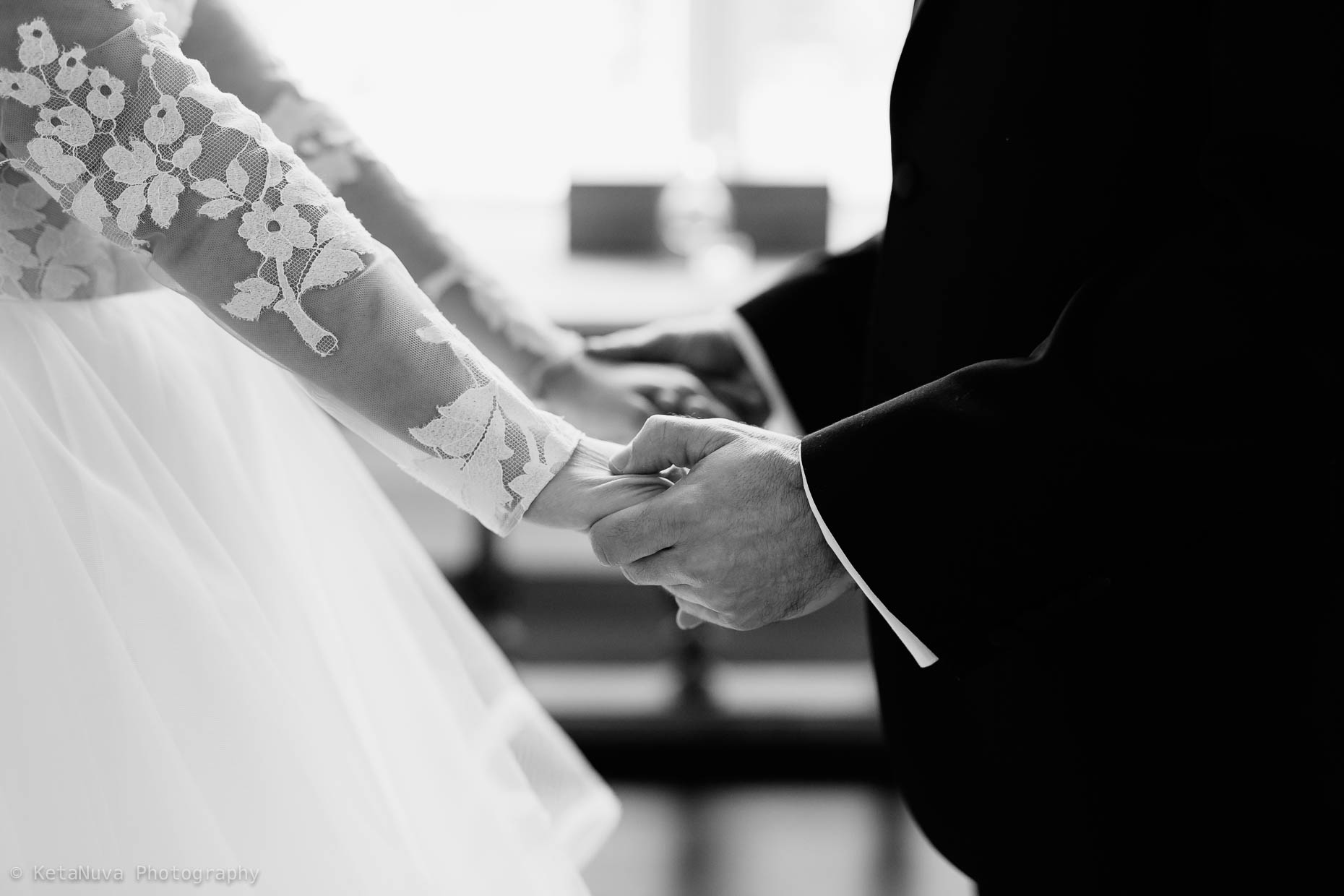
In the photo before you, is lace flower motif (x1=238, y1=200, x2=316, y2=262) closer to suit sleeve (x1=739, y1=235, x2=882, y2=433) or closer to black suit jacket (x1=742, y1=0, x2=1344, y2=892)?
black suit jacket (x1=742, y1=0, x2=1344, y2=892)

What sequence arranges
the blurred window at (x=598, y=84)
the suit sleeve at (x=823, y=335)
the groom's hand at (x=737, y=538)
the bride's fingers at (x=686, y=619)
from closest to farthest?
the groom's hand at (x=737, y=538) → the bride's fingers at (x=686, y=619) → the suit sleeve at (x=823, y=335) → the blurred window at (x=598, y=84)

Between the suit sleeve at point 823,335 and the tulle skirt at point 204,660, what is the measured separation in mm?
411

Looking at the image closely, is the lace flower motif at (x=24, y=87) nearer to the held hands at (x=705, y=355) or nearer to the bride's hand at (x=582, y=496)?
the bride's hand at (x=582, y=496)

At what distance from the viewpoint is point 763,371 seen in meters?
1.15

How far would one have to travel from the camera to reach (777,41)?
2797 mm

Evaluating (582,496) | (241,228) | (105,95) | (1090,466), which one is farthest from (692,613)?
(105,95)

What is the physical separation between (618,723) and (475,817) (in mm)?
1398

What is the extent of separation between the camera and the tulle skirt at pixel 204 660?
708 mm

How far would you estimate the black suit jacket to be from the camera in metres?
0.71

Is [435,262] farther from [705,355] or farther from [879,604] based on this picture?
[879,604]

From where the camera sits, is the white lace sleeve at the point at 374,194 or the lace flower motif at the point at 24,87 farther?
the white lace sleeve at the point at 374,194

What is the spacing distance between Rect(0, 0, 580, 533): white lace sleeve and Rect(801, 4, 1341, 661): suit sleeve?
0.79 ft

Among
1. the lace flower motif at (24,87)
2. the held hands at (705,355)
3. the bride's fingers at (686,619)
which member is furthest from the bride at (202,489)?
the held hands at (705,355)

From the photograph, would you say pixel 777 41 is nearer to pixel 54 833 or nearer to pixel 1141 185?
pixel 1141 185
